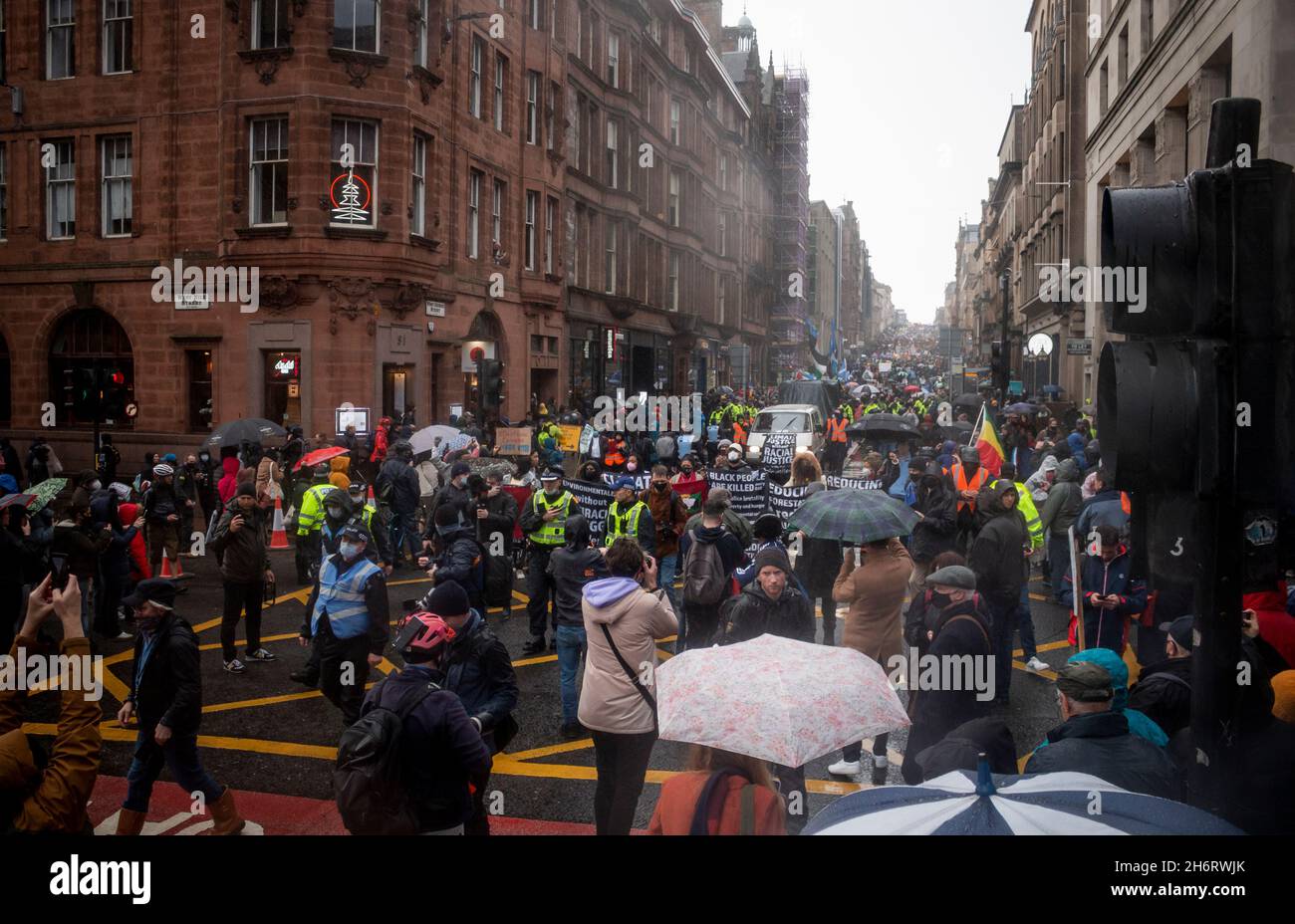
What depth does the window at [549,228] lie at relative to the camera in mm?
→ 33625

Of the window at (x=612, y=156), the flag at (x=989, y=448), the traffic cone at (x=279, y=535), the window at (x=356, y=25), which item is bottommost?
the traffic cone at (x=279, y=535)

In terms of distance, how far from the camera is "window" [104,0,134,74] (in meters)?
25.3

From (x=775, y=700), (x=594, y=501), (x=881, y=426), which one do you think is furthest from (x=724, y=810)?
(x=881, y=426)

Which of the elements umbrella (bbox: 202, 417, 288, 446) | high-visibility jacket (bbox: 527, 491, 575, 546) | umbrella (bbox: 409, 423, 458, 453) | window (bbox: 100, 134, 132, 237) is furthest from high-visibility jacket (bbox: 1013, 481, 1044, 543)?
window (bbox: 100, 134, 132, 237)

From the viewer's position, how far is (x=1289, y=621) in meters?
6.10

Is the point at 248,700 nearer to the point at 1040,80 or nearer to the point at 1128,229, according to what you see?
the point at 1128,229

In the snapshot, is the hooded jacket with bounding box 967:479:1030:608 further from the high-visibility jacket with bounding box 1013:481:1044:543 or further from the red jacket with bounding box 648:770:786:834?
the red jacket with bounding box 648:770:786:834

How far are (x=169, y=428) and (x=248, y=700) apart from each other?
1854 cm

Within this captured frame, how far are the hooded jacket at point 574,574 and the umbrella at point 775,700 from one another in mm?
3707

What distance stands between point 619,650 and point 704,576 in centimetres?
273

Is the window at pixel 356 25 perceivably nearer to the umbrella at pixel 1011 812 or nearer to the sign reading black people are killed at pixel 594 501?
the sign reading black people are killed at pixel 594 501

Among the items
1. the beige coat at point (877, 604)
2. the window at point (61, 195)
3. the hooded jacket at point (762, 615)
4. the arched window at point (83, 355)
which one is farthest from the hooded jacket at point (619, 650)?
the window at point (61, 195)

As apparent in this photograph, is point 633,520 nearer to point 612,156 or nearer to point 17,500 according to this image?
point 17,500

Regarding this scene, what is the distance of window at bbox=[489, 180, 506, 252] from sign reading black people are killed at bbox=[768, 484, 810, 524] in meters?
19.3
